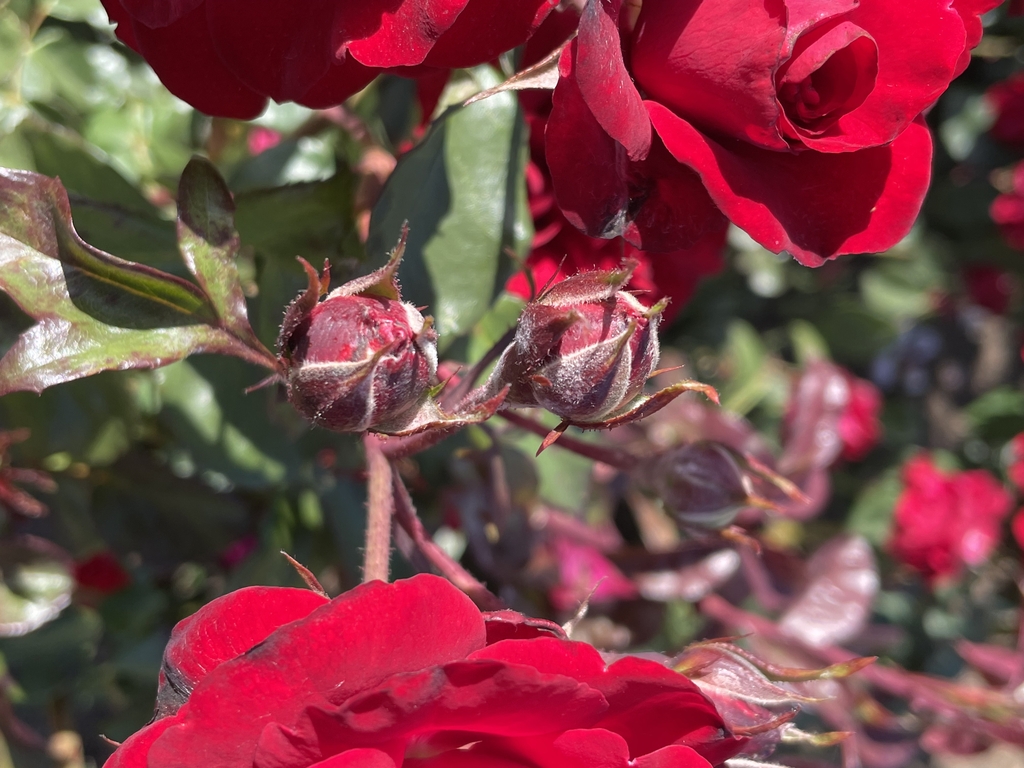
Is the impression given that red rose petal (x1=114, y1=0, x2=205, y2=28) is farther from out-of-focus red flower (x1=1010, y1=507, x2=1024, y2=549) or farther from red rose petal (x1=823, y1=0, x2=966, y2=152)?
out-of-focus red flower (x1=1010, y1=507, x2=1024, y2=549)

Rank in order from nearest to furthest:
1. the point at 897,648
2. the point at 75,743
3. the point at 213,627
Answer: the point at 213,627 → the point at 75,743 → the point at 897,648

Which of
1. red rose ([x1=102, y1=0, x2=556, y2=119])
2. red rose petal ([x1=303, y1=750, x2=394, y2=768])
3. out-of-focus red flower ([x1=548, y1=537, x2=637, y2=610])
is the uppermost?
red rose ([x1=102, y1=0, x2=556, y2=119])

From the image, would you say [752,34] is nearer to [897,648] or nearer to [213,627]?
[213,627]

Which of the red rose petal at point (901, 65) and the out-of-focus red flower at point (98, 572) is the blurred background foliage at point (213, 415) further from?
the red rose petal at point (901, 65)

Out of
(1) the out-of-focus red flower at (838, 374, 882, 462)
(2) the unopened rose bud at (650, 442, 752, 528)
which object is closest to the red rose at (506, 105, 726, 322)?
(2) the unopened rose bud at (650, 442, 752, 528)

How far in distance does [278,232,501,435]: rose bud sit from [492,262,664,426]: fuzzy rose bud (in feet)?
0.11

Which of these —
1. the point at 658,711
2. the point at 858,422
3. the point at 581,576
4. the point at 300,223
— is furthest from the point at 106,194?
the point at 858,422

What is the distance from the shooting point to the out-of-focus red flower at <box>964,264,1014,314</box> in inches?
88.9

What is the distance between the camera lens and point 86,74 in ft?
3.44

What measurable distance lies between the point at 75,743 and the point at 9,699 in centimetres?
12

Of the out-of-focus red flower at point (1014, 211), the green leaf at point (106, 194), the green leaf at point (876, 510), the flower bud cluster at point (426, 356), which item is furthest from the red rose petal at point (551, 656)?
the out-of-focus red flower at point (1014, 211)

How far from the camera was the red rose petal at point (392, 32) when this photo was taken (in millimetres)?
444

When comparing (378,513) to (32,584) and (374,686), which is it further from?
(32,584)

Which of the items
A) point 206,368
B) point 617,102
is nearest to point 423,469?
point 206,368
